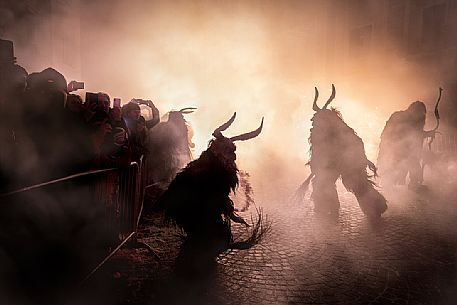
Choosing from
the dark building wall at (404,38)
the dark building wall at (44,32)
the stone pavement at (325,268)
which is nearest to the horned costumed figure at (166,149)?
the stone pavement at (325,268)

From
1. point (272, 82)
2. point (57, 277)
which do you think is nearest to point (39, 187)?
point (57, 277)

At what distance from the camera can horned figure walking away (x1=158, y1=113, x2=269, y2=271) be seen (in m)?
3.93

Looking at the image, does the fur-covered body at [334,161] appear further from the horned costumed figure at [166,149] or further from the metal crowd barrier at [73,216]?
→ the metal crowd barrier at [73,216]

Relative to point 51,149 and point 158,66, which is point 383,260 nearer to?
point 51,149

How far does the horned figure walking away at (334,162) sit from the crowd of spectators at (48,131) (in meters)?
4.06

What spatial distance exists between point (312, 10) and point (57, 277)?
32.1 metres

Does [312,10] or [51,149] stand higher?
[312,10]

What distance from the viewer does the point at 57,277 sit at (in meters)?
3.27

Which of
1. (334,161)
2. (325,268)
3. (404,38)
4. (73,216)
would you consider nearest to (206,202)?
(73,216)

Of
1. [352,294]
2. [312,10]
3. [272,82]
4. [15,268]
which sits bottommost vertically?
[352,294]

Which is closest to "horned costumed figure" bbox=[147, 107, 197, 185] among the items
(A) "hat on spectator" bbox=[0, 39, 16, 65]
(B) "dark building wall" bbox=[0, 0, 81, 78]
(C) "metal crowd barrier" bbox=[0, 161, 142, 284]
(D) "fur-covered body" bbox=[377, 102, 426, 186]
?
(C) "metal crowd barrier" bbox=[0, 161, 142, 284]

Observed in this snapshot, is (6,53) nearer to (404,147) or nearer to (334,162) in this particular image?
(334,162)

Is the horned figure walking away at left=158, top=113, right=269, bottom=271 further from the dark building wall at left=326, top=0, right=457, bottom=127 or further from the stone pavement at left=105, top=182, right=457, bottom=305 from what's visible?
the dark building wall at left=326, top=0, right=457, bottom=127

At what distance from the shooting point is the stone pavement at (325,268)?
11.5 feet
